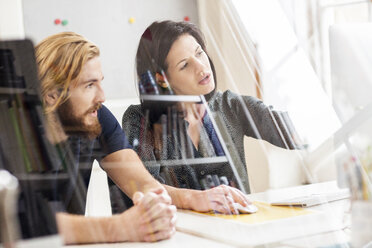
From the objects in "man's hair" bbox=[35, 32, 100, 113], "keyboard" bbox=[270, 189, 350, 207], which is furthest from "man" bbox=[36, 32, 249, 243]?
"keyboard" bbox=[270, 189, 350, 207]

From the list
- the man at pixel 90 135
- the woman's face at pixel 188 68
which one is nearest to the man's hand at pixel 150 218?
the man at pixel 90 135

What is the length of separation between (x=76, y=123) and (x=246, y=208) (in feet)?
0.61

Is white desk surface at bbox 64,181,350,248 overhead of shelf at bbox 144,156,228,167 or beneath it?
beneath

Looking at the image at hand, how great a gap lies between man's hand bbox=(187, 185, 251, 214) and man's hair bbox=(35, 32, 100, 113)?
159mm

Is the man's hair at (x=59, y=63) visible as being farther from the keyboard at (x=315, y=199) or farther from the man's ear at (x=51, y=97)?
the keyboard at (x=315, y=199)

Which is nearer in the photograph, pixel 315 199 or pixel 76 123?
pixel 76 123

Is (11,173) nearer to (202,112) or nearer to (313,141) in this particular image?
(202,112)

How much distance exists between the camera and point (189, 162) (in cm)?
43

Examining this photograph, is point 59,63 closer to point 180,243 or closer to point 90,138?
point 90,138

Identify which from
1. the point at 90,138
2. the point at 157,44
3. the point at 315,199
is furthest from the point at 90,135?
the point at 315,199

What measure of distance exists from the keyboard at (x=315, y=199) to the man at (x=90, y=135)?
13cm

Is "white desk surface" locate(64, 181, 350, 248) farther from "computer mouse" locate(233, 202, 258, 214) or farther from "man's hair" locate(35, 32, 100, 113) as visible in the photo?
"man's hair" locate(35, 32, 100, 113)

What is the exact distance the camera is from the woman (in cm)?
41

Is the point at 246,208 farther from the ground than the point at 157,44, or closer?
closer
